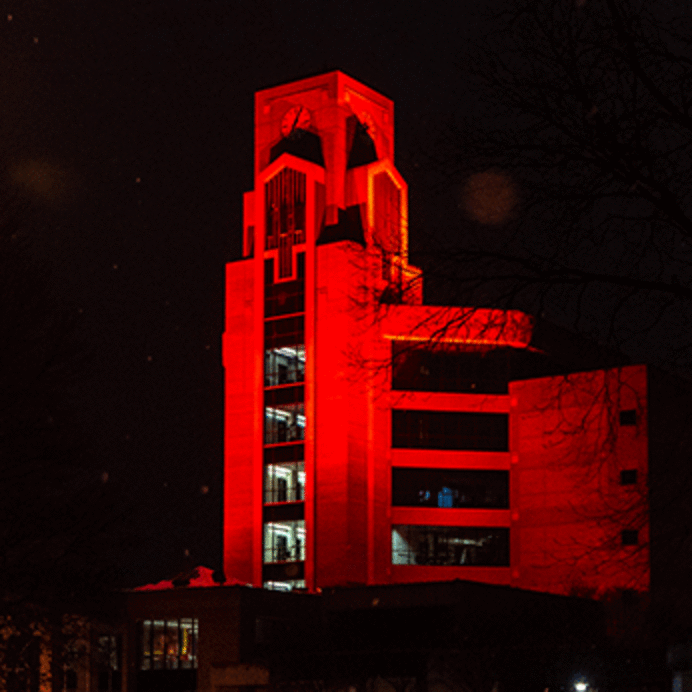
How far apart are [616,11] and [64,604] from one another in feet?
51.0

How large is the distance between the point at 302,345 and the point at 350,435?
673cm

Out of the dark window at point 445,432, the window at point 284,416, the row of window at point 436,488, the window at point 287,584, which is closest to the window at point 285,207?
the window at point 284,416

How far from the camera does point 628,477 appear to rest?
222 feet

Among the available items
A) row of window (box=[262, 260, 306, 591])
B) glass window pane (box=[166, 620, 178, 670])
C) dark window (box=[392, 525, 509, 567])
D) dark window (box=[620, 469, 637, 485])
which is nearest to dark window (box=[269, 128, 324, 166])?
row of window (box=[262, 260, 306, 591])

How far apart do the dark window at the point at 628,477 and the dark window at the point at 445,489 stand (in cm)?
781

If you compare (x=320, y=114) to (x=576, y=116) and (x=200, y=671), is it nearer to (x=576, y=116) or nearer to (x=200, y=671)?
(x=200, y=671)

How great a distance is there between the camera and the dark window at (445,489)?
237ft

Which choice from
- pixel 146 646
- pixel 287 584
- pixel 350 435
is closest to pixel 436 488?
pixel 350 435

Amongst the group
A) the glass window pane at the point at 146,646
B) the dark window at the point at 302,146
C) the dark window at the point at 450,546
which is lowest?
the glass window pane at the point at 146,646

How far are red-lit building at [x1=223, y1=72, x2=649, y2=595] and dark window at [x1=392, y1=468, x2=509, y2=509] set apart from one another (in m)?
0.08

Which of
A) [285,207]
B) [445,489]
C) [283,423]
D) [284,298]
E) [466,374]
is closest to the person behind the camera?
[445,489]

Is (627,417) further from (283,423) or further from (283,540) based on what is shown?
(283,540)

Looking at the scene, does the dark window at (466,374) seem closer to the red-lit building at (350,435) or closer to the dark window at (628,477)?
the red-lit building at (350,435)

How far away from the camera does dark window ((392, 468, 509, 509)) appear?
72.2 meters
